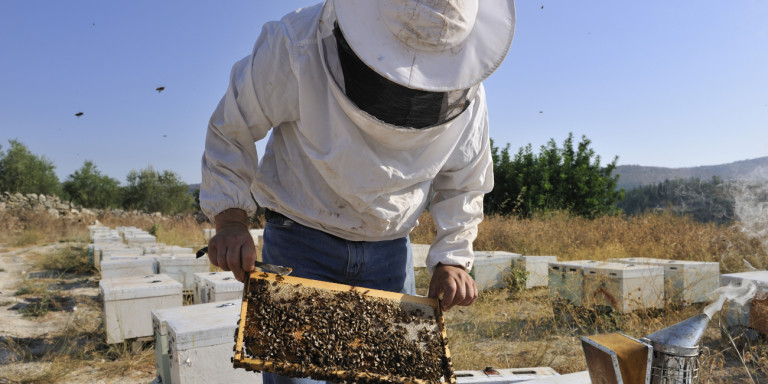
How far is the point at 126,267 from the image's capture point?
552 centimetres

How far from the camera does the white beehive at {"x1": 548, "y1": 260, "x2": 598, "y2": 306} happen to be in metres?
5.51

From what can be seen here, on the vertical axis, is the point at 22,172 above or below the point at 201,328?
above

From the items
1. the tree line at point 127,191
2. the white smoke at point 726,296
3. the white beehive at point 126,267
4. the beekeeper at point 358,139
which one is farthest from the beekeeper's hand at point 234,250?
the tree line at point 127,191

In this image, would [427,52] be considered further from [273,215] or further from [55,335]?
[55,335]

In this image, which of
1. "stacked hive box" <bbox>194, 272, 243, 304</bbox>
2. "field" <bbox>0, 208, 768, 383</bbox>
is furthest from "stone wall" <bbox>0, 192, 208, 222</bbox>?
"stacked hive box" <bbox>194, 272, 243, 304</bbox>

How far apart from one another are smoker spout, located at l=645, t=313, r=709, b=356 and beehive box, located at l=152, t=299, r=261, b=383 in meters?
2.54

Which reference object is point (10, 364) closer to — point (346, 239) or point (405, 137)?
point (346, 239)

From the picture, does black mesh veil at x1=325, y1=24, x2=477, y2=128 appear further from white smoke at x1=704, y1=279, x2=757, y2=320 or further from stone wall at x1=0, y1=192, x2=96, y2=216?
stone wall at x1=0, y1=192, x2=96, y2=216

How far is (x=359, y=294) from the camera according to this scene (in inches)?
72.5

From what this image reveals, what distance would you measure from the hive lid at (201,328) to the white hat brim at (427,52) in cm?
231

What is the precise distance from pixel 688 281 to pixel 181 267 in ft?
20.8

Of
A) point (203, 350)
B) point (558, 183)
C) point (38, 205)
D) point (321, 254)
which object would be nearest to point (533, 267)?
point (203, 350)

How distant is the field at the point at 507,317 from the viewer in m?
4.27

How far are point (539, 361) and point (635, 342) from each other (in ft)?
10.1
